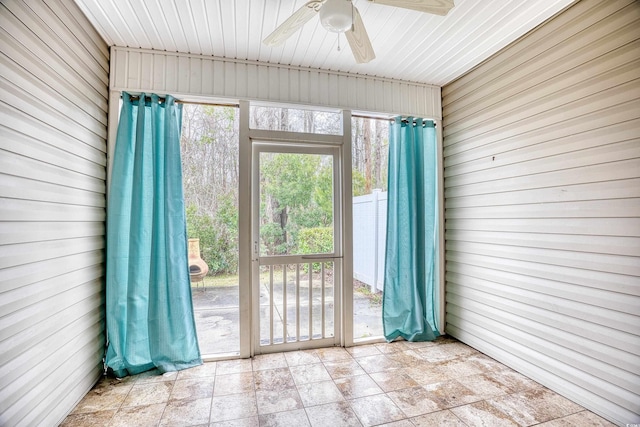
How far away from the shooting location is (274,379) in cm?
239

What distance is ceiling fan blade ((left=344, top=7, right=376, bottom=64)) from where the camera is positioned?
5.82 feet

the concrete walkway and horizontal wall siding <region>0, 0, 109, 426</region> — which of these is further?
the concrete walkway

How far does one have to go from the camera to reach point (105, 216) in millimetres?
2471

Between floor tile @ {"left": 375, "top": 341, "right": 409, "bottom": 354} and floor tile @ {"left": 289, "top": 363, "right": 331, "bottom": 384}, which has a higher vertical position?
floor tile @ {"left": 289, "top": 363, "right": 331, "bottom": 384}

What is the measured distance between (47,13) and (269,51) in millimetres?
1441

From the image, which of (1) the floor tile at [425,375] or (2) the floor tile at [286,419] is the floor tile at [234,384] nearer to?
(2) the floor tile at [286,419]

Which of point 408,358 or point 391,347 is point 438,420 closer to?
point 408,358

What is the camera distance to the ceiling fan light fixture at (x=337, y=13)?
1.55m

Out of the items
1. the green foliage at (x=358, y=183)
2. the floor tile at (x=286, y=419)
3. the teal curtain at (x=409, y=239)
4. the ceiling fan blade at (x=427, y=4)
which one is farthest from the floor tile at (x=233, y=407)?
the ceiling fan blade at (x=427, y=4)

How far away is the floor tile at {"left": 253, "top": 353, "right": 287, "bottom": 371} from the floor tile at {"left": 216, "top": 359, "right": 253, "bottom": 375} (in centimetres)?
6

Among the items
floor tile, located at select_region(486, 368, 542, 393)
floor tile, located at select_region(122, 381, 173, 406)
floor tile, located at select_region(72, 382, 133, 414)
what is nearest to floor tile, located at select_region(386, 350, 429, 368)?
floor tile, located at select_region(486, 368, 542, 393)

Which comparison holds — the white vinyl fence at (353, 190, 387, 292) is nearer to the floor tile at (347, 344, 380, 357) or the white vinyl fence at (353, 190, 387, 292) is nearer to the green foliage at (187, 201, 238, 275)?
the floor tile at (347, 344, 380, 357)

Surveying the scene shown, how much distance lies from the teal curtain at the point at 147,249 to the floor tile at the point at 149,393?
0.18 m

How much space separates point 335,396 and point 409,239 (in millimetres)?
1588
